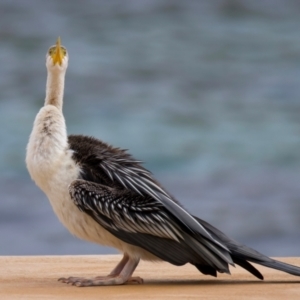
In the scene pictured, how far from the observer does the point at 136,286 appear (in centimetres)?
581

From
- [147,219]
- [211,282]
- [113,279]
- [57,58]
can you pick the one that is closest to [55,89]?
[57,58]

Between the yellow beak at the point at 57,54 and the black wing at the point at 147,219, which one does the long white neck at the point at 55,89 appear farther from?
the black wing at the point at 147,219

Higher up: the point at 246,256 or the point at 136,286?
the point at 246,256

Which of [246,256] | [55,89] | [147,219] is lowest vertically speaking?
[246,256]

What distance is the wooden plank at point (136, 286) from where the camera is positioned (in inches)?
217

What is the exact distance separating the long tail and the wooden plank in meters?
0.10

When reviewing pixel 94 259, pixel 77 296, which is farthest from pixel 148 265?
pixel 77 296

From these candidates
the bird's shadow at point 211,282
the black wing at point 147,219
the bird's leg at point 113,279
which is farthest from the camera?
the bird's shadow at point 211,282

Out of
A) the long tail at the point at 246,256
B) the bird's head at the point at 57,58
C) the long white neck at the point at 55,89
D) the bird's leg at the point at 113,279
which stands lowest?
the bird's leg at the point at 113,279

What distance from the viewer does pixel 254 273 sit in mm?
5914

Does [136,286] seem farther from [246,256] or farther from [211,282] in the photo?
[246,256]

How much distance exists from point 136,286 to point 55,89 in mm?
1270

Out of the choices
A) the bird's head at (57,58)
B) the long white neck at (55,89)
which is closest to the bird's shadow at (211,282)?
the long white neck at (55,89)

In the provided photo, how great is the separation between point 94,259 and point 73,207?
1349mm
